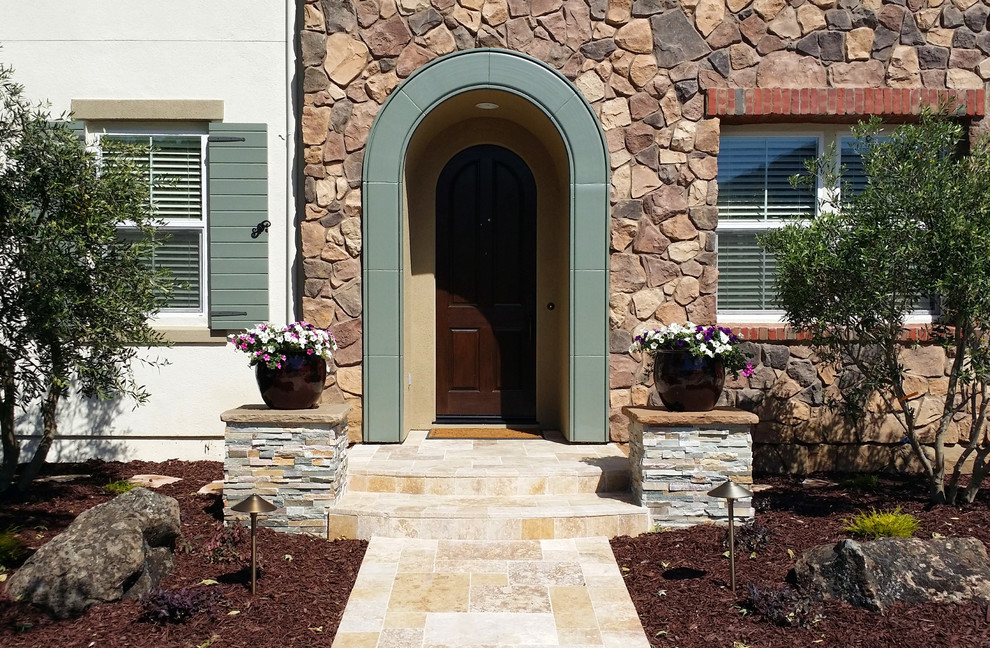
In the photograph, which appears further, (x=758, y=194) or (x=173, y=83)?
(x=758, y=194)

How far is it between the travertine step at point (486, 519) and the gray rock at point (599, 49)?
360 centimetres

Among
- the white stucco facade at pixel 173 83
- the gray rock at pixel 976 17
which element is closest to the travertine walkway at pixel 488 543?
the white stucco facade at pixel 173 83

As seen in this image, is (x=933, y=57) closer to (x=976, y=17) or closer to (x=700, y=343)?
(x=976, y=17)

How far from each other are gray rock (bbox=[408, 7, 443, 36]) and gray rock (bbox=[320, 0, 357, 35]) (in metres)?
0.47

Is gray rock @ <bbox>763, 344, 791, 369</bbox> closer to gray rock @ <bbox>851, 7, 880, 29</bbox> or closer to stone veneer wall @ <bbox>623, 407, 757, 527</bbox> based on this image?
→ stone veneer wall @ <bbox>623, 407, 757, 527</bbox>

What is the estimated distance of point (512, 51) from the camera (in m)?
6.41

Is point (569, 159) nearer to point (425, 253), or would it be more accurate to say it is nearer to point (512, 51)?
point (512, 51)

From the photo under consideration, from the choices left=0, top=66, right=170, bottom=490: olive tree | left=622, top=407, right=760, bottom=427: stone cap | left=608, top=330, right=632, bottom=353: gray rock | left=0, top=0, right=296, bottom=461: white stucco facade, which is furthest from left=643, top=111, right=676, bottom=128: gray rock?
left=0, top=66, right=170, bottom=490: olive tree

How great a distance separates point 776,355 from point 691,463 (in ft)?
6.00

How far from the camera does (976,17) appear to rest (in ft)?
21.0

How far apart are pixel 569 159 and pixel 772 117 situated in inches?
67.5

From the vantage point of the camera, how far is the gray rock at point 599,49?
6.42m

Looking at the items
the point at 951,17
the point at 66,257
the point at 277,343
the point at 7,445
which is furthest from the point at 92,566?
the point at 951,17

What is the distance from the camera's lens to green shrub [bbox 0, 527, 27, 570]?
172 inches
